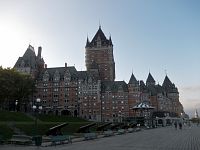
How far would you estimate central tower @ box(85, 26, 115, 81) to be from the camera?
481 feet

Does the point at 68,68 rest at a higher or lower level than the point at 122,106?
higher

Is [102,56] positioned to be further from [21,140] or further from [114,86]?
[21,140]

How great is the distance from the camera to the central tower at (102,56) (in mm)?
146738

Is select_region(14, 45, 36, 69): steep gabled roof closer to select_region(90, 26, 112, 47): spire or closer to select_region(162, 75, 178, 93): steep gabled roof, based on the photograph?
select_region(90, 26, 112, 47): spire

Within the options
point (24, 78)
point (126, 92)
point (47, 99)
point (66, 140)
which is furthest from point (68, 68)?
point (66, 140)

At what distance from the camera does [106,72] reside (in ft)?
483

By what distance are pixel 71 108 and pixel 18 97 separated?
34.4 meters

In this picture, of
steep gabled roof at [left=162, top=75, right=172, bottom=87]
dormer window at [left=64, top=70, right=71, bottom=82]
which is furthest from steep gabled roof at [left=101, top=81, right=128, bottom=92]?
steep gabled roof at [left=162, top=75, right=172, bottom=87]

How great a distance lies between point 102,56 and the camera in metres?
149

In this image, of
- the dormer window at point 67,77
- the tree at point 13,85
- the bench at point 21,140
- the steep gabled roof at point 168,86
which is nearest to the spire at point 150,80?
the steep gabled roof at point 168,86

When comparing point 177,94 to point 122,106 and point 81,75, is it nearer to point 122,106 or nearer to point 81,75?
point 122,106

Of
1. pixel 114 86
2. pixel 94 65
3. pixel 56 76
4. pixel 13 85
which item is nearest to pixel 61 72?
pixel 56 76

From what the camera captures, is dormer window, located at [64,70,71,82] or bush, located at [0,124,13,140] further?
dormer window, located at [64,70,71,82]

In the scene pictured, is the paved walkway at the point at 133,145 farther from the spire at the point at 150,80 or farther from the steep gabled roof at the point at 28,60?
the spire at the point at 150,80
